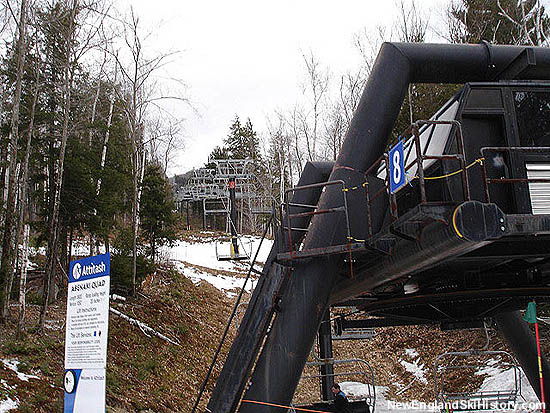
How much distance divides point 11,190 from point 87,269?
1014 centimetres

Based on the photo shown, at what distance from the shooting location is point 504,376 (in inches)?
687

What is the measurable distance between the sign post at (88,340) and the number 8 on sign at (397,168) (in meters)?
3.26

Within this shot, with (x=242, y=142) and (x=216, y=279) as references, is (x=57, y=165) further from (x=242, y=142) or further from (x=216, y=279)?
(x=242, y=142)

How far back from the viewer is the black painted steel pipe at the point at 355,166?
24.2 ft

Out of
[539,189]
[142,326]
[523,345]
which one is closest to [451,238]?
[539,189]

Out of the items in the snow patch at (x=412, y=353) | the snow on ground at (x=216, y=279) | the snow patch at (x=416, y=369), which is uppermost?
the snow on ground at (x=216, y=279)

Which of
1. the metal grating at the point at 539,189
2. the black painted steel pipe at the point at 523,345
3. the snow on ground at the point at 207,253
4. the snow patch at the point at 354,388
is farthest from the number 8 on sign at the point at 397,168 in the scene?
the snow on ground at the point at 207,253

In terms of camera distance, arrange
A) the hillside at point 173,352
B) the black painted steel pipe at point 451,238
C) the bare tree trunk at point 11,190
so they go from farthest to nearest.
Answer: the bare tree trunk at point 11,190 → the hillside at point 173,352 → the black painted steel pipe at point 451,238

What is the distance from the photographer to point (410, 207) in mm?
7379

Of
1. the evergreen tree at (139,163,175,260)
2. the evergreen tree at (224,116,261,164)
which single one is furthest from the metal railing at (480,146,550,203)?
the evergreen tree at (224,116,261,164)

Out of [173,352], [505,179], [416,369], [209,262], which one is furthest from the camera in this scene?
[209,262]

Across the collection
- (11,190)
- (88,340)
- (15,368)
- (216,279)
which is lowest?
(216,279)

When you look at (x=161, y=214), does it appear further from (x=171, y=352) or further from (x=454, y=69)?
(x=454, y=69)

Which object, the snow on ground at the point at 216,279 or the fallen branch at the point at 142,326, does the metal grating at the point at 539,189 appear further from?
the snow on ground at the point at 216,279
